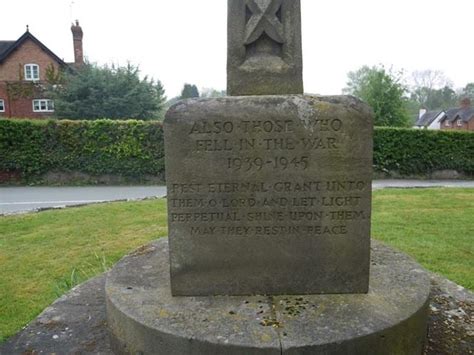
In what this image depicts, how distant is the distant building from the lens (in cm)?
6053

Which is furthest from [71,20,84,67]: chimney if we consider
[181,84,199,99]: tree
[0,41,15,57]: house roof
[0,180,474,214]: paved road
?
[181,84,199,99]: tree

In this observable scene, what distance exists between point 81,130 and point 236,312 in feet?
56.7

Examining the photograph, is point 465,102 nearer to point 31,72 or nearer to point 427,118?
point 427,118

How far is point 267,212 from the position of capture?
2.75 meters

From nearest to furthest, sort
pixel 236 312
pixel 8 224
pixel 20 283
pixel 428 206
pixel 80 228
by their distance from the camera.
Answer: pixel 236 312
pixel 20 283
pixel 80 228
pixel 8 224
pixel 428 206

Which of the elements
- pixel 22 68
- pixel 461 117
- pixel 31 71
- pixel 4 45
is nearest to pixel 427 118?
pixel 461 117

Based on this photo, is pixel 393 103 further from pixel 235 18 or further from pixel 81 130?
pixel 235 18

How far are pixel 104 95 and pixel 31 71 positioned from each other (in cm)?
1140

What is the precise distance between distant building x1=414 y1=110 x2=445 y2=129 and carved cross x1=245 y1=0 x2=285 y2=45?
6403 centimetres

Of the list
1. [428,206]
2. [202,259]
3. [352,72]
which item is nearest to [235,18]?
[202,259]

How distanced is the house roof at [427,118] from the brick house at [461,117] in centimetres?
260

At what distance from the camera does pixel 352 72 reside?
5575 centimetres

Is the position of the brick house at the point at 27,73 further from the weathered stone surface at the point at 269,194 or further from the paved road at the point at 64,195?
the weathered stone surface at the point at 269,194

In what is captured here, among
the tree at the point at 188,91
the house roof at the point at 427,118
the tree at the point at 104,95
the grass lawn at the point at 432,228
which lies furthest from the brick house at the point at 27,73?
the house roof at the point at 427,118
